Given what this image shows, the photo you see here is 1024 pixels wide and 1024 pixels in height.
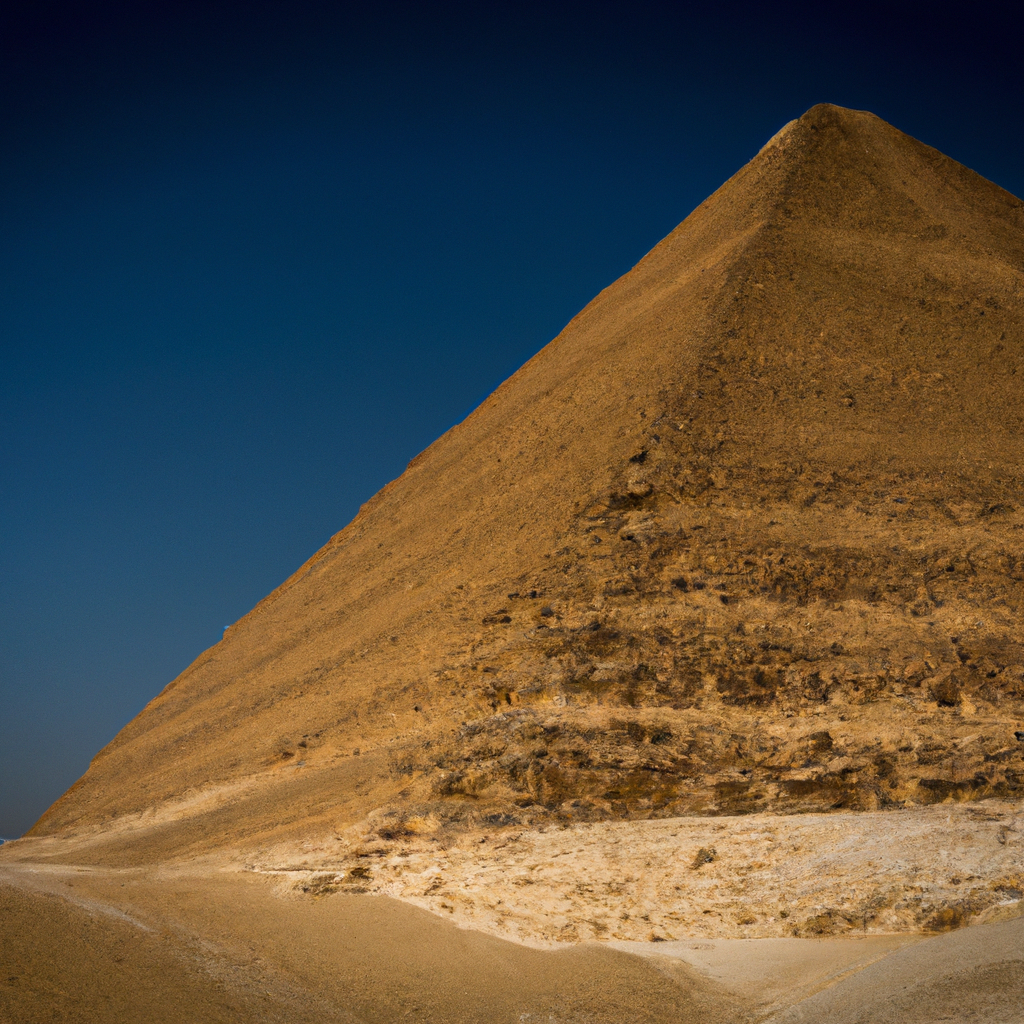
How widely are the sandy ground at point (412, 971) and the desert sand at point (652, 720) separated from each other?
4 centimetres

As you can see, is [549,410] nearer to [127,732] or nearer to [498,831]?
[498,831]

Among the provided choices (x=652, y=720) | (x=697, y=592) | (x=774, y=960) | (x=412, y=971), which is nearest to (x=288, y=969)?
(x=412, y=971)

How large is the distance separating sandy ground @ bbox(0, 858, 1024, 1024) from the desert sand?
1.7 inches

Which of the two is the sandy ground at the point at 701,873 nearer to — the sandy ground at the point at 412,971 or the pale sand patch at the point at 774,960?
the pale sand patch at the point at 774,960

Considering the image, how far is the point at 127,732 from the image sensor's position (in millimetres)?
21203

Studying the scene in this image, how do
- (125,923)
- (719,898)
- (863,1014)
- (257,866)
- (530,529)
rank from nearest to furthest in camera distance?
(863,1014) → (125,923) → (719,898) → (257,866) → (530,529)

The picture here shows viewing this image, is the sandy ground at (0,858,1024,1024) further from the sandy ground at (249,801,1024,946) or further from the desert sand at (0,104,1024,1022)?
the sandy ground at (249,801,1024,946)

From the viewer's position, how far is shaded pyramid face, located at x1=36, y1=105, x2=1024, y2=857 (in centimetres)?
1134

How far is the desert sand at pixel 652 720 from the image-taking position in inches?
306

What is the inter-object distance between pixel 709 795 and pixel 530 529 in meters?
5.78

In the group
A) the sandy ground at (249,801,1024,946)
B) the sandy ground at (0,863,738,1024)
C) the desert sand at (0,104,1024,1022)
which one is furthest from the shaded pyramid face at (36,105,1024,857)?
the sandy ground at (0,863,738,1024)

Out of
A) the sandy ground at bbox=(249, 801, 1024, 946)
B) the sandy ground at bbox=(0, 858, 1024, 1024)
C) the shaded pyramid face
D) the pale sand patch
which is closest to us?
the sandy ground at bbox=(0, 858, 1024, 1024)

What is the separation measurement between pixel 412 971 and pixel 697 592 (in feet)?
23.4

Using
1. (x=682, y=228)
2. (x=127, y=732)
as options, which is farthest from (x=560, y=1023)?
(x=682, y=228)
